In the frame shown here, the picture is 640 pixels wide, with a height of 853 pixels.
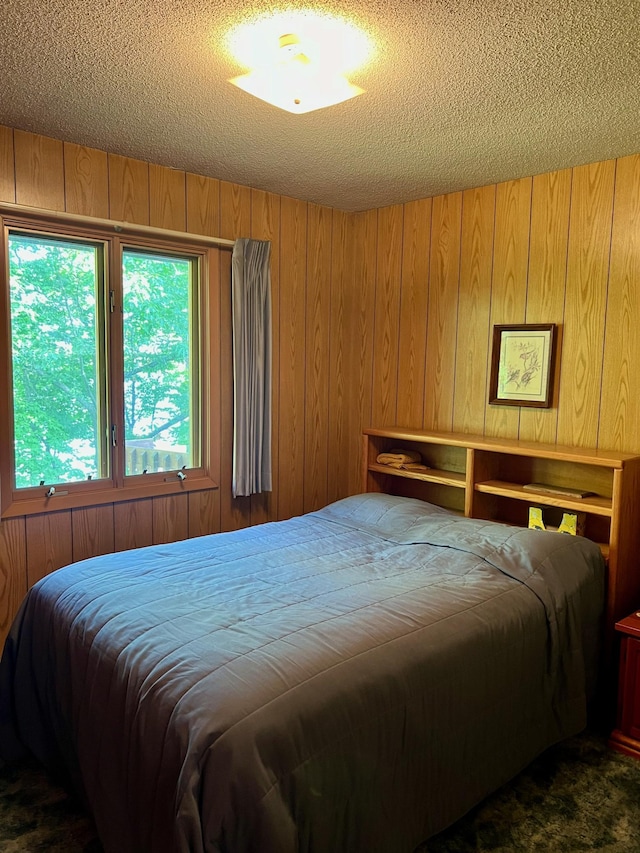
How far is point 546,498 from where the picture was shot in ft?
9.09

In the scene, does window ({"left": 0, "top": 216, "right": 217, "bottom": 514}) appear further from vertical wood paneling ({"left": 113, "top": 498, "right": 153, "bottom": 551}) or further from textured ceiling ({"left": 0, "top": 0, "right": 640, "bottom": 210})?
textured ceiling ({"left": 0, "top": 0, "right": 640, "bottom": 210})

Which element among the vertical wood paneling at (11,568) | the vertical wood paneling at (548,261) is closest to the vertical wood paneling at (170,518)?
the vertical wood paneling at (11,568)

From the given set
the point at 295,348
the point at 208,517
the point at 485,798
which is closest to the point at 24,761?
the point at 208,517

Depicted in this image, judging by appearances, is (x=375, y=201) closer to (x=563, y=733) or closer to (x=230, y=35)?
(x=230, y=35)

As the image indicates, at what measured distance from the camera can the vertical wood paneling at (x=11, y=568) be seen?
2.65 metres

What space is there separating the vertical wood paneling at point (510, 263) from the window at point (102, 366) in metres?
1.51

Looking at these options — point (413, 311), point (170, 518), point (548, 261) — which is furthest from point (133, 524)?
point (548, 261)

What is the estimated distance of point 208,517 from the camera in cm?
334

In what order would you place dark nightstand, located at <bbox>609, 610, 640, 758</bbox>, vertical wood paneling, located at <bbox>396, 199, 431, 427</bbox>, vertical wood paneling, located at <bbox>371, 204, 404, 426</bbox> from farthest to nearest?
vertical wood paneling, located at <bbox>371, 204, 404, 426</bbox>
vertical wood paneling, located at <bbox>396, 199, 431, 427</bbox>
dark nightstand, located at <bbox>609, 610, 640, 758</bbox>

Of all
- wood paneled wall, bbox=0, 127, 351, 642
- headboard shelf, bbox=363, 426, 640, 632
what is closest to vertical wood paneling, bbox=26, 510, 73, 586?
wood paneled wall, bbox=0, 127, 351, 642

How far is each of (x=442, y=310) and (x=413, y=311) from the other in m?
0.21

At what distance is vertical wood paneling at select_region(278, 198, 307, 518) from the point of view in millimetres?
3570

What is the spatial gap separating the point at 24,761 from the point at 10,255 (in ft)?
6.66

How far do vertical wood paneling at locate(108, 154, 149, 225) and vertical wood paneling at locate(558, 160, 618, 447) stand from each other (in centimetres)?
205
